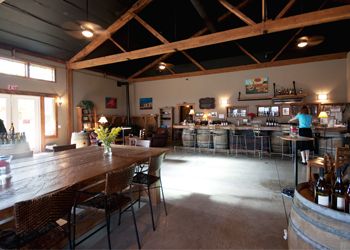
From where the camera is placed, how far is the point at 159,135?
896cm

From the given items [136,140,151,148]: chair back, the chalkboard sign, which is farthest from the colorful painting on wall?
[136,140,151,148]: chair back

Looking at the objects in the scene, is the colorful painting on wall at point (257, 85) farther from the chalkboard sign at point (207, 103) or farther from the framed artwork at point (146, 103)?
the framed artwork at point (146, 103)

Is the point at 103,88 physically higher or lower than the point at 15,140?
higher

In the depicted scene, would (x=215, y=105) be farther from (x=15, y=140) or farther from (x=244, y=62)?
(x=15, y=140)

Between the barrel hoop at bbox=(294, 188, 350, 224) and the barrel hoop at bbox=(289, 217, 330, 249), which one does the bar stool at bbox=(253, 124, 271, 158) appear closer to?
the barrel hoop at bbox=(289, 217, 330, 249)

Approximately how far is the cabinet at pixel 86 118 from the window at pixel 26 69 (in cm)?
163

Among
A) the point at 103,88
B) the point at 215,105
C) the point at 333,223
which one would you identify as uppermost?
the point at 103,88

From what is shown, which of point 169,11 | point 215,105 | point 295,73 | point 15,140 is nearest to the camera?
point 15,140

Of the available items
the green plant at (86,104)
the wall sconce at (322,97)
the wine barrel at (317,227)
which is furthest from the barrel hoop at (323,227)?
the green plant at (86,104)

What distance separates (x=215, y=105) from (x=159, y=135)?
9.77 ft

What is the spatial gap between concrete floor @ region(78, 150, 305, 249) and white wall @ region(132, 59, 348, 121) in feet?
14.3

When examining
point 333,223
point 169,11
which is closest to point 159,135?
point 169,11

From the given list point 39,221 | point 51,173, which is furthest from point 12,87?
point 39,221

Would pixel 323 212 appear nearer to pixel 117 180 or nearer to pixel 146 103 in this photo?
pixel 117 180
